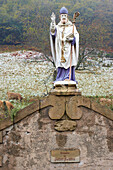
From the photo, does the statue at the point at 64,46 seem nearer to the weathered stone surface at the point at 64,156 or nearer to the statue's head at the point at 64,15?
the statue's head at the point at 64,15

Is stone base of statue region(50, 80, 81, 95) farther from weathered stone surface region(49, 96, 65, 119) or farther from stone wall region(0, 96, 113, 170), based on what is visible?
stone wall region(0, 96, 113, 170)

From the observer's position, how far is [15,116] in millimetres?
9945

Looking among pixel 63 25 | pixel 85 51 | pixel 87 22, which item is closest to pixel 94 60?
pixel 85 51

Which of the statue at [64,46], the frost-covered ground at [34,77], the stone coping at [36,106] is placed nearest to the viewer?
the stone coping at [36,106]

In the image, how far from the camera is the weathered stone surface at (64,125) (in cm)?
1002

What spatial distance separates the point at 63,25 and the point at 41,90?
11.9 metres

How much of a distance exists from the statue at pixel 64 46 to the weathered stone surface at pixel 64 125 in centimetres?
148

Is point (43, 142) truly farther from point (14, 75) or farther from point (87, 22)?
point (87, 22)

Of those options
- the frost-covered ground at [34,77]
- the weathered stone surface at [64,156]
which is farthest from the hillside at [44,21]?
the weathered stone surface at [64,156]

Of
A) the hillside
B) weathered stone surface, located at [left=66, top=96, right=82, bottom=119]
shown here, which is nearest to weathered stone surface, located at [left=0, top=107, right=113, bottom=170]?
weathered stone surface, located at [left=66, top=96, right=82, bottom=119]

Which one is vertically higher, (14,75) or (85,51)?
(85,51)

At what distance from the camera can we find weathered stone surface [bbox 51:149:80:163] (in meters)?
10.0

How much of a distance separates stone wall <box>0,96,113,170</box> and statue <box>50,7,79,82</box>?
1260 mm

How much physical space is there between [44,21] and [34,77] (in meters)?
4.71
